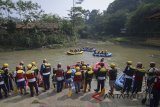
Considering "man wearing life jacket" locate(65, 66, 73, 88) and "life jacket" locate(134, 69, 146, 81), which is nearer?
"life jacket" locate(134, 69, 146, 81)

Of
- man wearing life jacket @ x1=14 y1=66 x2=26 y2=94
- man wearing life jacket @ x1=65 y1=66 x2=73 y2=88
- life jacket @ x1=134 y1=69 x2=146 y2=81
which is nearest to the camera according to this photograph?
life jacket @ x1=134 y1=69 x2=146 y2=81

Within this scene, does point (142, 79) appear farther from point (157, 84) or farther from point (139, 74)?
point (157, 84)

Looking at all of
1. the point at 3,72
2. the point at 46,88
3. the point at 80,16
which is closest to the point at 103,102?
the point at 46,88

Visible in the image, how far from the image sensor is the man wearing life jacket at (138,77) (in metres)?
11.8

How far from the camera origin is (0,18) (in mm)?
45875

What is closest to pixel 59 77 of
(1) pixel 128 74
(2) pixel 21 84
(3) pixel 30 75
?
(3) pixel 30 75

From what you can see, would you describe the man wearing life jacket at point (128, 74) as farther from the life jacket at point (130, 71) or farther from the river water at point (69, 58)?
the river water at point (69, 58)

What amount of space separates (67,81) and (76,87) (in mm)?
1015

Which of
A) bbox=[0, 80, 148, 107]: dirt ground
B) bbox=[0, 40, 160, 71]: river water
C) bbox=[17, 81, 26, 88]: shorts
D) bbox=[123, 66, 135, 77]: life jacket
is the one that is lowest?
bbox=[0, 40, 160, 71]: river water

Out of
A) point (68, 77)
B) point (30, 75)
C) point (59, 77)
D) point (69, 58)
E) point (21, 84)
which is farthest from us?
point (69, 58)

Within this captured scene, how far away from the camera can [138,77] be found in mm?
11906

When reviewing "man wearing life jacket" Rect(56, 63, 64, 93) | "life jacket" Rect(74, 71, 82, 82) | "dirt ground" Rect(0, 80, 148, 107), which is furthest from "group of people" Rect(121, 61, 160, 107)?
"man wearing life jacket" Rect(56, 63, 64, 93)

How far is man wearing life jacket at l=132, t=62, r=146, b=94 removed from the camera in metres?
11.8

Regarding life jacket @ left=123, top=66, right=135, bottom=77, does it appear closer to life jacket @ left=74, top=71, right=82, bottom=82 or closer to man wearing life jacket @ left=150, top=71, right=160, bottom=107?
man wearing life jacket @ left=150, top=71, right=160, bottom=107
